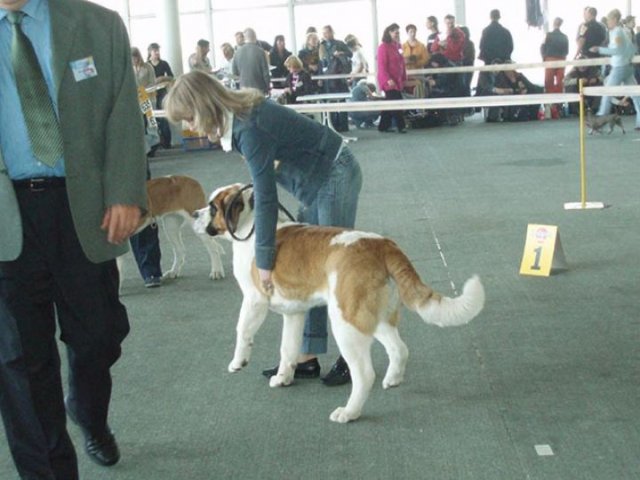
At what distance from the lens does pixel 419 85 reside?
18266 mm

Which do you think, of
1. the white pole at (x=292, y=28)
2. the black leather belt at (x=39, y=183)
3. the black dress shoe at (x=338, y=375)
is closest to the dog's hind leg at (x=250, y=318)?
the black dress shoe at (x=338, y=375)

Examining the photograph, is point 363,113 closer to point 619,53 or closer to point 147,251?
point 619,53

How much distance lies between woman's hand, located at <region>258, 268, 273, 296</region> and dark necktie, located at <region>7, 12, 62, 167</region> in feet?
4.34

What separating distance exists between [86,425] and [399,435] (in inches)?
46.2

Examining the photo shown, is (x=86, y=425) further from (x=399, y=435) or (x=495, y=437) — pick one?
(x=495, y=437)

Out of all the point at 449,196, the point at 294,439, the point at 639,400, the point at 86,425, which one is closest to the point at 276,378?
the point at 294,439

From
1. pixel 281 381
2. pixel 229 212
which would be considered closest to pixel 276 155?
pixel 229 212

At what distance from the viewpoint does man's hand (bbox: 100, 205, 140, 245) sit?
9.91 feet

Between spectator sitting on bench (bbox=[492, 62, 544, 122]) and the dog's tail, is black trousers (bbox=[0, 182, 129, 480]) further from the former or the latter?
spectator sitting on bench (bbox=[492, 62, 544, 122])

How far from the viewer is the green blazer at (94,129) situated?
2854 mm

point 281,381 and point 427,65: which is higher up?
point 427,65

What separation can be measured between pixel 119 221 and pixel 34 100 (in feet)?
1.52

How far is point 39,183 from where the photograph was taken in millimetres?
2906

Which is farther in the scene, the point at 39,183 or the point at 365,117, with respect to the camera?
the point at 365,117
